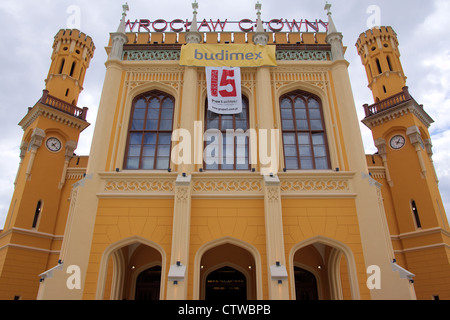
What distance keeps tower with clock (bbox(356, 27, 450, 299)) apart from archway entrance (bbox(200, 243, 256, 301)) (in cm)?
1011

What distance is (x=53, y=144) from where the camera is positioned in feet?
67.0

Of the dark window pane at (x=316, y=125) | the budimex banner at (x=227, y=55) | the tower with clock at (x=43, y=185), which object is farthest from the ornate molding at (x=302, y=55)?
the tower with clock at (x=43, y=185)

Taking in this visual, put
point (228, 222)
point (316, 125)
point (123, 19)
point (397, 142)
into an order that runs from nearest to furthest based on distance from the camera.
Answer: point (228, 222), point (316, 125), point (123, 19), point (397, 142)

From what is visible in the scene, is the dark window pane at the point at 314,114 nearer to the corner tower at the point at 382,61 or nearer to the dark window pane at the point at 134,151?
the dark window pane at the point at 134,151

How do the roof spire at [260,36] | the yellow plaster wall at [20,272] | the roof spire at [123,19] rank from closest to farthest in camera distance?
the roof spire at [260,36]
the roof spire at [123,19]
the yellow plaster wall at [20,272]

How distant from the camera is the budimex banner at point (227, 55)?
13.5 meters

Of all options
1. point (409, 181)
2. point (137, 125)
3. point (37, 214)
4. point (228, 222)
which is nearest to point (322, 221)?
point (228, 222)

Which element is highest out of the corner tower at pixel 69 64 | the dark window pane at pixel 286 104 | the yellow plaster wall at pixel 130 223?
the corner tower at pixel 69 64

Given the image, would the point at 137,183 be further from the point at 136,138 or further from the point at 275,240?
the point at 275,240

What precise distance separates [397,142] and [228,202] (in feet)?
48.2

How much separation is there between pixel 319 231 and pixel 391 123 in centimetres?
1375

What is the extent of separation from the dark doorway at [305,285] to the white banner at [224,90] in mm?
7590

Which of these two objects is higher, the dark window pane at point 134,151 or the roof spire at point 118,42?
the roof spire at point 118,42
